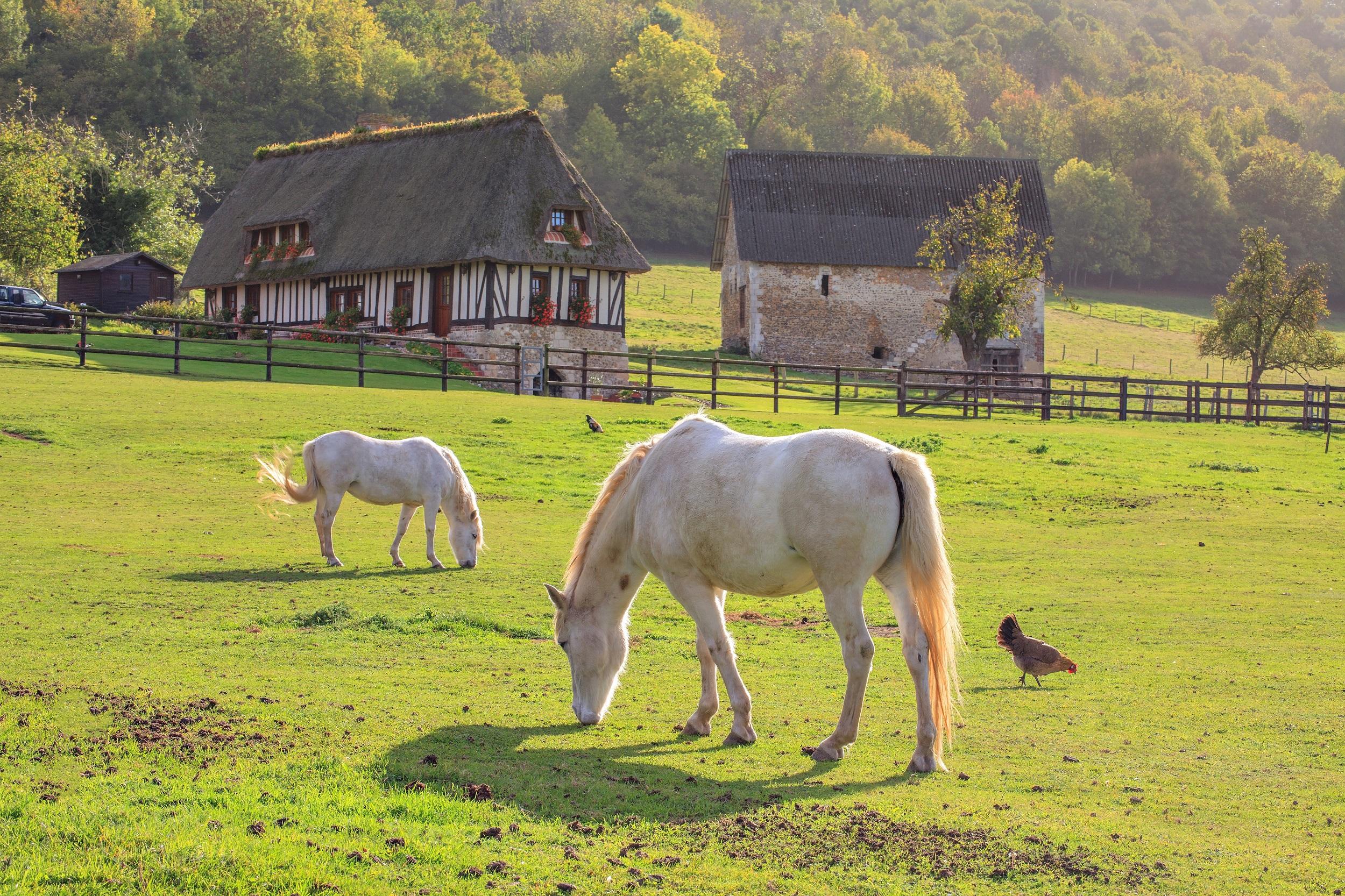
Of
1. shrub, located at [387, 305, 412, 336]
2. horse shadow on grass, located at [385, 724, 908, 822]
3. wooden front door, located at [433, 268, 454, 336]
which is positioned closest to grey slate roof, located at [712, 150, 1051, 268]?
wooden front door, located at [433, 268, 454, 336]

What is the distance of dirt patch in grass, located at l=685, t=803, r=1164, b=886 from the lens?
17.7 ft

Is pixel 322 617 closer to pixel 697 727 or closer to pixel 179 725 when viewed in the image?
pixel 179 725

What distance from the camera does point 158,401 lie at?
2267 centimetres

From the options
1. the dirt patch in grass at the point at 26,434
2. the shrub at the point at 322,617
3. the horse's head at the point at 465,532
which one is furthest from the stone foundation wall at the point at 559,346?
the shrub at the point at 322,617

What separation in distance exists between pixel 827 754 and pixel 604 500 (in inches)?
84.6

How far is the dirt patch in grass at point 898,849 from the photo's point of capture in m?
5.39

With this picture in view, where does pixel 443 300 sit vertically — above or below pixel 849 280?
below

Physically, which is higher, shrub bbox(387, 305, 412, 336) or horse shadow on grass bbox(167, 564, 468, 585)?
shrub bbox(387, 305, 412, 336)

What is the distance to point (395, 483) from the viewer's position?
14.2 metres

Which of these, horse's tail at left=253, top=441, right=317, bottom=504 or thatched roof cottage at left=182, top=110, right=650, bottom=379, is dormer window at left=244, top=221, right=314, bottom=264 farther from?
horse's tail at left=253, top=441, right=317, bottom=504

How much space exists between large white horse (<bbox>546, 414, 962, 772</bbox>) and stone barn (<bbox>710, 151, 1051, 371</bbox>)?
4120 centimetres

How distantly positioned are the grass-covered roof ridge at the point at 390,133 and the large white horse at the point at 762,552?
3272 cm

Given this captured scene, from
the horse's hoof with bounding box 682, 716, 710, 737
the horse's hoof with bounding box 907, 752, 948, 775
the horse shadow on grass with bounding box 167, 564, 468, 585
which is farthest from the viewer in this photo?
the horse shadow on grass with bounding box 167, 564, 468, 585

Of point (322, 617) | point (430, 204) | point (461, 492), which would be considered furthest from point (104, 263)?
point (322, 617)
